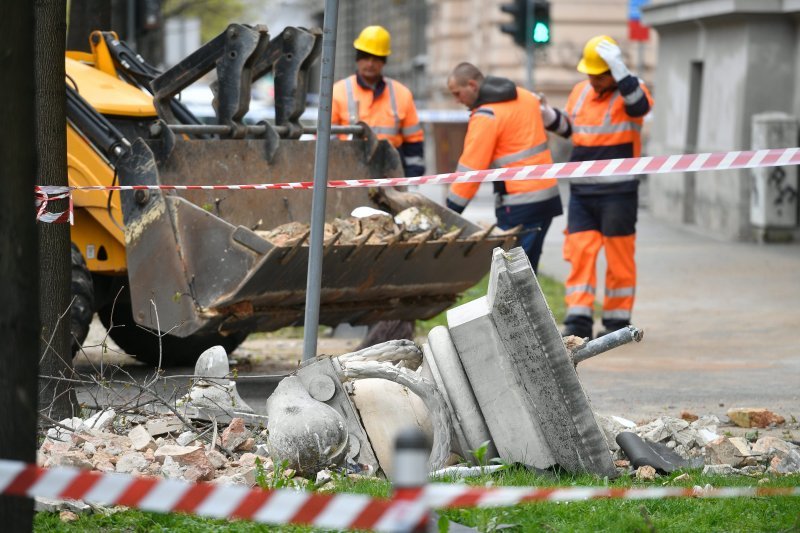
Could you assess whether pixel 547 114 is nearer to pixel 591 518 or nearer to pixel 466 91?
pixel 466 91

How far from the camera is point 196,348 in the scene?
859 centimetres

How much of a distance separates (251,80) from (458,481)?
3682 mm

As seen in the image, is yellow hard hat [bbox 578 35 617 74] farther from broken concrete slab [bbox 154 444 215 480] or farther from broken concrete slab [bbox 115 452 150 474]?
broken concrete slab [bbox 115 452 150 474]

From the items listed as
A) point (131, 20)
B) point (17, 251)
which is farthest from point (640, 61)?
point (17, 251)

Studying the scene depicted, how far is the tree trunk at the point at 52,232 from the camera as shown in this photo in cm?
587

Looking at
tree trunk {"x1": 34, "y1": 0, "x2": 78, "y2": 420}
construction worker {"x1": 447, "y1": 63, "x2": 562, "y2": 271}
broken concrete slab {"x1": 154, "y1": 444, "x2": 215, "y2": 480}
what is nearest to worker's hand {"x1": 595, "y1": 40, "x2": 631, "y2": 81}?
construction worker {"x1": 447, "y1": 63, "x2": 562, "y2": 271}

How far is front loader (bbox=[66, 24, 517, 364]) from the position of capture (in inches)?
278

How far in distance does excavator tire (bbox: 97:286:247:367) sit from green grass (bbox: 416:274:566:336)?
1.64 metres

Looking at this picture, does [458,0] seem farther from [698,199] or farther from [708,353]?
[708,353]

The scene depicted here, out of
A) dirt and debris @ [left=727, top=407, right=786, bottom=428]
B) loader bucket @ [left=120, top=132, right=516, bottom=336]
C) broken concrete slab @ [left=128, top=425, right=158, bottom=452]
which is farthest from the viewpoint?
loader bucket @ [left=120, top=132, right=516, bottom=336]

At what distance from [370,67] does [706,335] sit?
2989mm

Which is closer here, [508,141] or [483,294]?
[508,141]

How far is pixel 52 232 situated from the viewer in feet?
19.7

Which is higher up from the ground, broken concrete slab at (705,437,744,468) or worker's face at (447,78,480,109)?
worker's face at (447,78,480,109)
